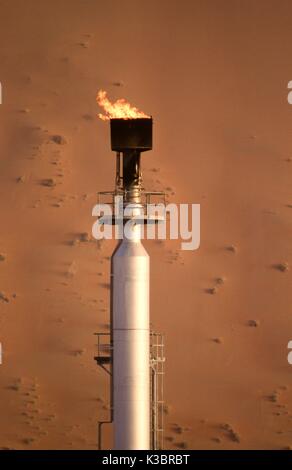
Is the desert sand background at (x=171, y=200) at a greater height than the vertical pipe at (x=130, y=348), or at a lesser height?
greater

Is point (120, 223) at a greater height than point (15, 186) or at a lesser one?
lesser

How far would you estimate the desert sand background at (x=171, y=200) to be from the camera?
117 feet

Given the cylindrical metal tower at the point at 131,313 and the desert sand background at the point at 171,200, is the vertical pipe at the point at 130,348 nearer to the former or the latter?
the cylindrical metal tower at the point at 131,313

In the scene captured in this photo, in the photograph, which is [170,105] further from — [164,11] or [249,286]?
[249,286]

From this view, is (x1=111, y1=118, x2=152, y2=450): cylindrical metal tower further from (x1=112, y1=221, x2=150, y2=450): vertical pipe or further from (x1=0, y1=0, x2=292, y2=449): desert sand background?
(x1=0, y1=0, x2=292, y2=449): desert sand background

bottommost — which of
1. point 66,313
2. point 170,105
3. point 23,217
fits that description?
point 66,313

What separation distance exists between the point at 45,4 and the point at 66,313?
777 centimetres

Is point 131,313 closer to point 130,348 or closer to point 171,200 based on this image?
point 130,348

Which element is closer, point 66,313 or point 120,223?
point 120,223

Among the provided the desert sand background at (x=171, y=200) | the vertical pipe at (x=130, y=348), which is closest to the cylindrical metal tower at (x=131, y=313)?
the vertical pipe at (x=130, y=348)

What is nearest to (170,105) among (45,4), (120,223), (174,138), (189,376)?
(174,138)

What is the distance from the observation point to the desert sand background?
117 ft

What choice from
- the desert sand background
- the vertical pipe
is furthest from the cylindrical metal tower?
the desert sand background

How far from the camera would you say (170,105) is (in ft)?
121
